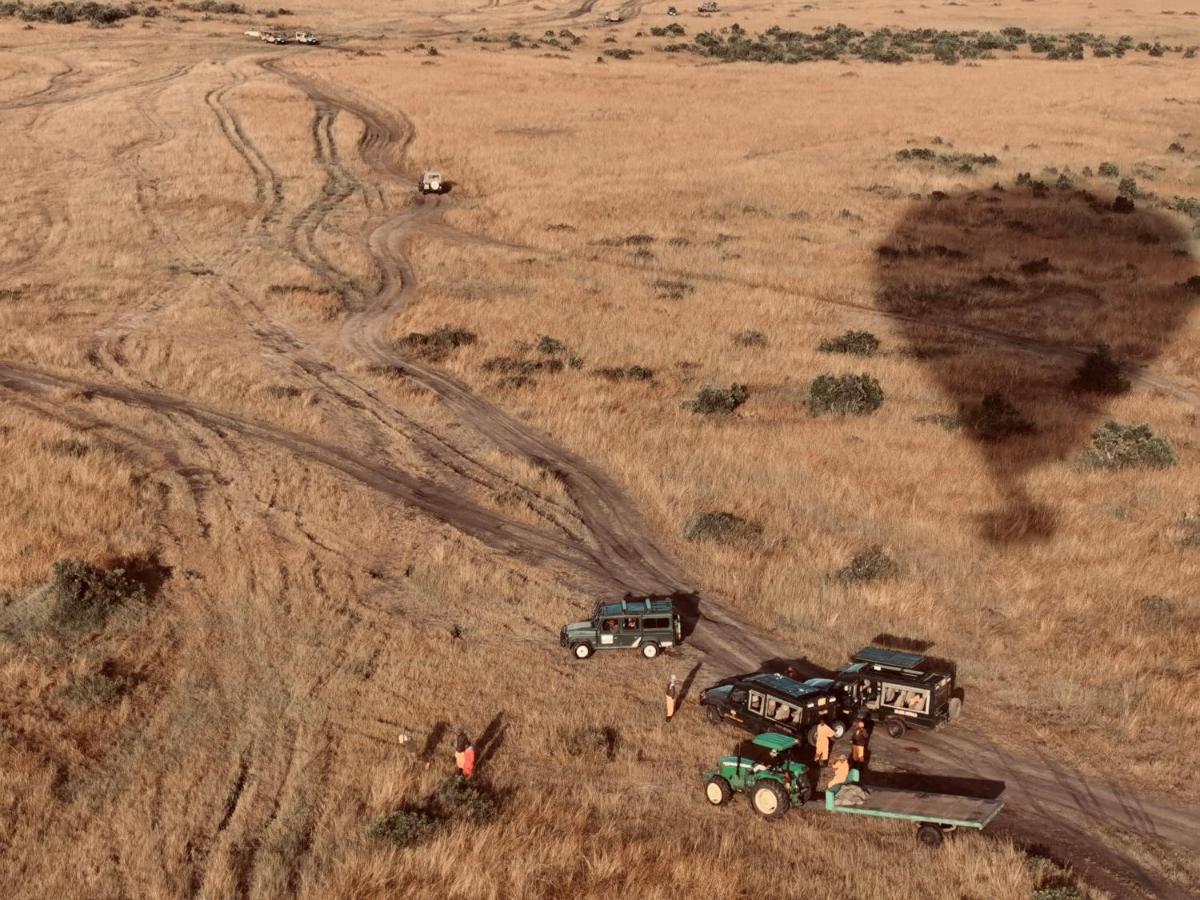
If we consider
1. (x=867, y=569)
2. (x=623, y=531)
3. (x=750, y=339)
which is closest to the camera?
(x=867, y=569)

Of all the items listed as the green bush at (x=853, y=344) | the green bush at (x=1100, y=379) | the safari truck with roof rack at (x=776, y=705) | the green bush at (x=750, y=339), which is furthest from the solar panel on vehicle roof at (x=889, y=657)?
the green bush at (x=750, y=339)

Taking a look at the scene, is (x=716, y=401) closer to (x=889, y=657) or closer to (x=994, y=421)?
(x=994, y=421)

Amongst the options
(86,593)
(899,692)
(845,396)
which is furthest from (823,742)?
(845,396)

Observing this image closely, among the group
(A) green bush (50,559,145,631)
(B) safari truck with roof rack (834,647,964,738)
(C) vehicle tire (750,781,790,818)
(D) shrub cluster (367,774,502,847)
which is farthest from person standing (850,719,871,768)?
(A) green bush (50,559,145,631)

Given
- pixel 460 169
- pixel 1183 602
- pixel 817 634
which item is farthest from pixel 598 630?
pixel 460 169

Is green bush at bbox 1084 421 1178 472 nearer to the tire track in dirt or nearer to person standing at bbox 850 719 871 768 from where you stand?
the tire track in dirt

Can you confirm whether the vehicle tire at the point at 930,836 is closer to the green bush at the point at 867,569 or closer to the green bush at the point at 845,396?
the green bush at the point at 867,569

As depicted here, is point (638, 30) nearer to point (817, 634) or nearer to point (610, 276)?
point (610, 276)

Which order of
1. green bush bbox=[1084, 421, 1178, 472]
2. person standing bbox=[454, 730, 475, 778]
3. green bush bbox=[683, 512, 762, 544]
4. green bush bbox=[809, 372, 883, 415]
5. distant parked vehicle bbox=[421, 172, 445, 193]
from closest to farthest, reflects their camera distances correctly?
person standing bbox=[454, 730, 475, 778] → green bush bbox=[683, 512, 762, 544] → green bush bbox=[1084, 421, 1178, 472] → green bush bbox=[809, 372, 883, 415] → distant parked vehicle bbox=[421, 172, 445, 193]
